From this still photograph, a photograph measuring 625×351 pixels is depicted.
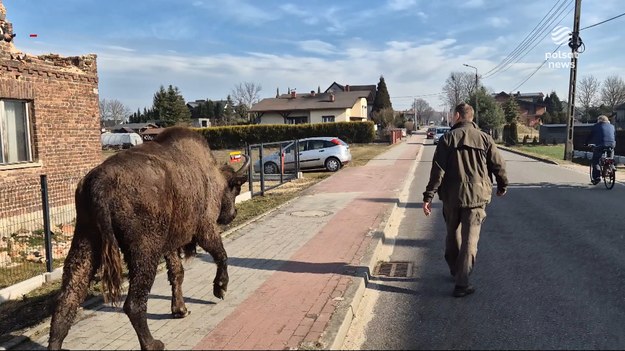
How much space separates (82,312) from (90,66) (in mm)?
8677

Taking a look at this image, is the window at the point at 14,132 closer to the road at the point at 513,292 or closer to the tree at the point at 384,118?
the road at the point at 513,292

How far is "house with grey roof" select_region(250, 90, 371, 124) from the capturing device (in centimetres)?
5959

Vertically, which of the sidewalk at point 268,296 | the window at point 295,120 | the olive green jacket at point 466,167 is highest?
the window at point 295,120

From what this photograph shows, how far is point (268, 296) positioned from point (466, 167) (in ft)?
8.15

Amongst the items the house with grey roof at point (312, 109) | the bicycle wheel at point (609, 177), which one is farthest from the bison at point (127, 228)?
the house with grey roof at point (312, 109)

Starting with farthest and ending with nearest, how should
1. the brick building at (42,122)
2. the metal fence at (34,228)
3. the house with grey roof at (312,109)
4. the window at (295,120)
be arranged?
the window at (295,120), the house with grey roof at (312,109), the brick building at (42,122), the metal fence at (34,228)

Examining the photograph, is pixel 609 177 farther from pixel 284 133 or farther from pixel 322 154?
pixel 284 133

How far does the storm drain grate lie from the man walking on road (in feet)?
3.37

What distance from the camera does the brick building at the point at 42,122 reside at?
937cm

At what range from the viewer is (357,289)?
5188 millimetres

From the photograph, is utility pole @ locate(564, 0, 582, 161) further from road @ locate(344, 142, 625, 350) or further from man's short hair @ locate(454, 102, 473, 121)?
man's short hair @ locate(454, 102, 473, 121)

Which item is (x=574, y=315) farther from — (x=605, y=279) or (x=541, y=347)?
(x=605, y=279)

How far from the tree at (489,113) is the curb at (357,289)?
57.1 metres

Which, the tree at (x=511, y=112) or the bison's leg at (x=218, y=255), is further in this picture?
the tree at (x=511, y=112)
